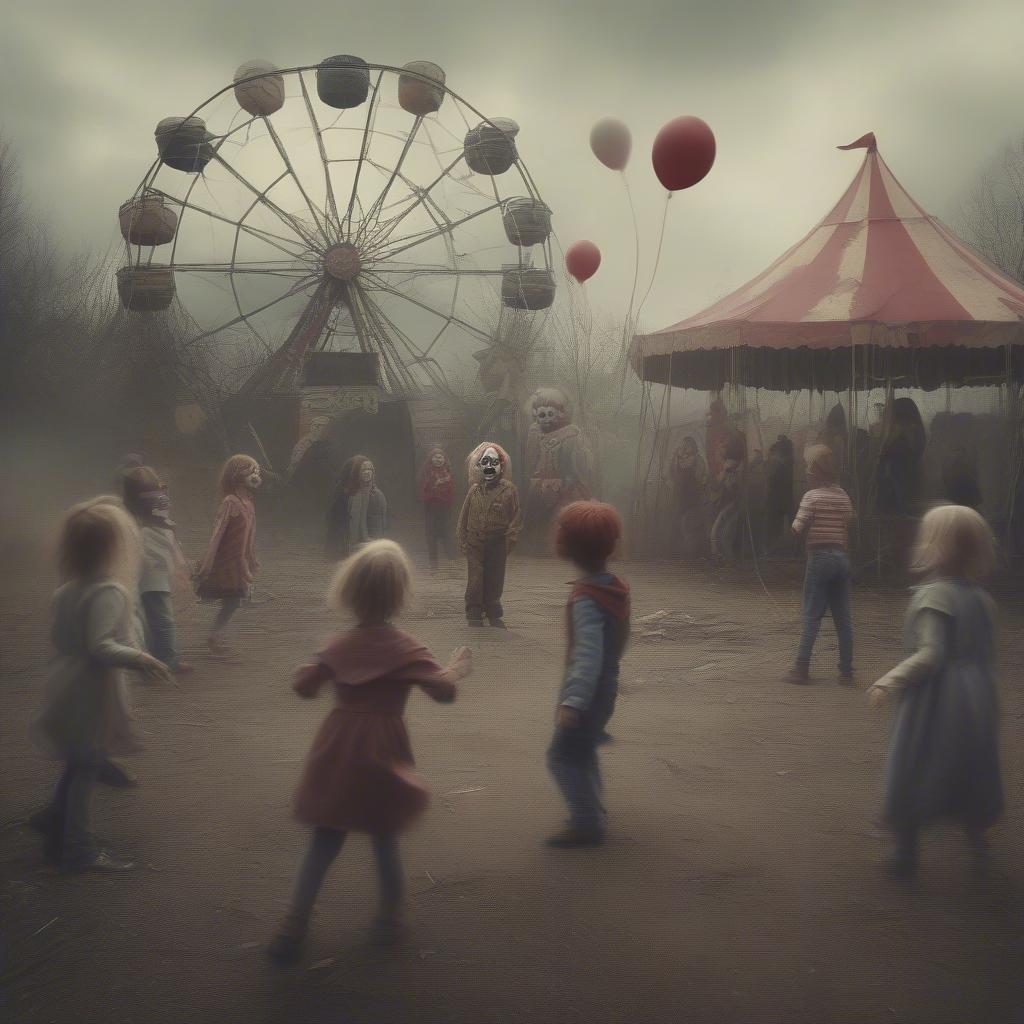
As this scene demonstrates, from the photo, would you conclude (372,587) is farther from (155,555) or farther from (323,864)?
(155,555)

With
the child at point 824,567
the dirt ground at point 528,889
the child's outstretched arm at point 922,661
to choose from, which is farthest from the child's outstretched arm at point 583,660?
the child at point 824,567

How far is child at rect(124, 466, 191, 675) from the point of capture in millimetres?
5777

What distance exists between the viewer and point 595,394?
3086 centimetres

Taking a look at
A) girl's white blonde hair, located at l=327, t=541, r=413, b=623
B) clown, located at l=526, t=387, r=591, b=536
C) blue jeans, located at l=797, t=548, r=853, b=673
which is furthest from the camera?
clown, located at l=526, t=387, r=591, b=536

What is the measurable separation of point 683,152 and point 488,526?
14.2ft

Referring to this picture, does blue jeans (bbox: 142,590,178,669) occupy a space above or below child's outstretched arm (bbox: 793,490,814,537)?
below

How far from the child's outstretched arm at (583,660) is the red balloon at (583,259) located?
11944 mm

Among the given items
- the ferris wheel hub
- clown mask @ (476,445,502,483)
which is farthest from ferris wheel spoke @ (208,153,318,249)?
clown mask @ (476,445,502,483)

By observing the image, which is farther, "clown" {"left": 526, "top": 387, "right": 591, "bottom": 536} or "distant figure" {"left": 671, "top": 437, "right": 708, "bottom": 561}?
"clown" {"left": 526, "top": 387, "right": 591, "bottom": 536}

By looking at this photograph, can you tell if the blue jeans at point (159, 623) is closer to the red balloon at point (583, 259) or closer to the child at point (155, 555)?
the child at point (155, 555)

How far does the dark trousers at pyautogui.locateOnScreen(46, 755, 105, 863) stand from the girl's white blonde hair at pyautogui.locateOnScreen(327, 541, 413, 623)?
3.29ft

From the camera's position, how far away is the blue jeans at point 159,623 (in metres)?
5.88

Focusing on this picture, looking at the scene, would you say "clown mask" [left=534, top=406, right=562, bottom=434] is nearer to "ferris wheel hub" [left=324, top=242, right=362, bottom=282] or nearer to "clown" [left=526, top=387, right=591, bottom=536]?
"clown" [left=526, top=387, right=591, bottom=536]

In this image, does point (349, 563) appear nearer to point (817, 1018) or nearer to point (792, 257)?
point (817, 1018)
